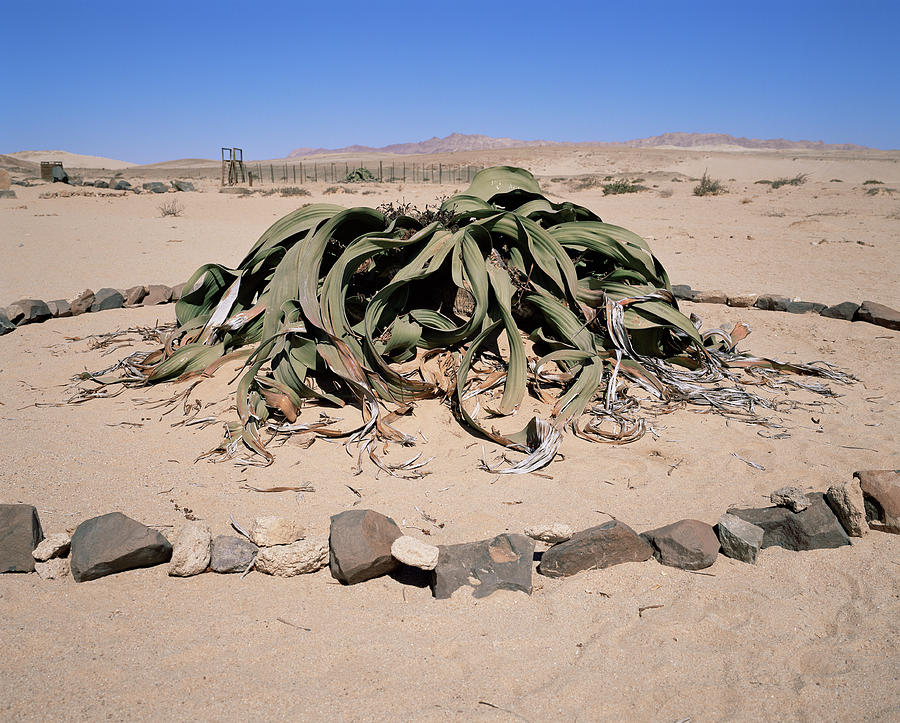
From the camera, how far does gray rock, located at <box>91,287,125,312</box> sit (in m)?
5.17

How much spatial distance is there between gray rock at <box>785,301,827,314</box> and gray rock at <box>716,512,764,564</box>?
3.47 m

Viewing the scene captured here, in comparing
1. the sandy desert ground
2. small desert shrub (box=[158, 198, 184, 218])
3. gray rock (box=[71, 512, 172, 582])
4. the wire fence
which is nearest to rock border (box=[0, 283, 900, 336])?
the sandy desert ground

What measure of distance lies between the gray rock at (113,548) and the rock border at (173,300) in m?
3.24

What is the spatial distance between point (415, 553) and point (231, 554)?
1.90ft

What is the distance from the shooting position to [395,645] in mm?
1730

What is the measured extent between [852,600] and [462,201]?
2764 millimetres

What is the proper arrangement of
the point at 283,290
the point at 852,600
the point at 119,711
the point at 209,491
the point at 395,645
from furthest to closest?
1. the point at 283,290
2. the point at 209,491
3. the point at 852,600
4. the point at 395,645
5. the point at 119,711

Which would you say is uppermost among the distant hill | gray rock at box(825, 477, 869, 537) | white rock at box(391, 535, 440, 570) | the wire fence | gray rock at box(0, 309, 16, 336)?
the distant hill

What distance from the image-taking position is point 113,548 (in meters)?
1.97

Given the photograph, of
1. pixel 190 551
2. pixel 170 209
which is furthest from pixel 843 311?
pixel 170 209

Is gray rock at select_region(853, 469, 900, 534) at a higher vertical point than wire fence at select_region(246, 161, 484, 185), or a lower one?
lower

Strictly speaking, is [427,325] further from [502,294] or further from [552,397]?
[552,397]

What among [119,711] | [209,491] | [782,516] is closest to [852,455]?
[782,516]

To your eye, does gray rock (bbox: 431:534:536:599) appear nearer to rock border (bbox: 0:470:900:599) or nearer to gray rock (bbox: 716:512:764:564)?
rock border (bbox: 0:470:900:599)
